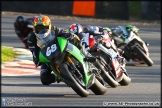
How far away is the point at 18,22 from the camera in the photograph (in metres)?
20.3

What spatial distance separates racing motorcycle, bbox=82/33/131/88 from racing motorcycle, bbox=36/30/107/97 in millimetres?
1356

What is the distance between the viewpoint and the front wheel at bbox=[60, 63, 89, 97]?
10.5m

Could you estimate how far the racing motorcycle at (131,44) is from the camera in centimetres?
1719

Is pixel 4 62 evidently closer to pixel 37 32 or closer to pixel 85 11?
pixel 37 32

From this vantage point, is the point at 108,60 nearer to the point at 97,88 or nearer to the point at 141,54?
the point at 97,88

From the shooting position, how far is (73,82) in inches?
415

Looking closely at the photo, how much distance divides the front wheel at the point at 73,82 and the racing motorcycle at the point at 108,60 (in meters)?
1.72

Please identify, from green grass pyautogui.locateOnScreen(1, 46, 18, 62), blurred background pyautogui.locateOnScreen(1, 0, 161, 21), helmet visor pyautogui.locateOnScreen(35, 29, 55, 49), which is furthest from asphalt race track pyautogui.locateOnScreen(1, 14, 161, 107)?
blurred background pyautogui.locateOnScreen(1, 0, 161, 21)

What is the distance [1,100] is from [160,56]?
35.5 ft

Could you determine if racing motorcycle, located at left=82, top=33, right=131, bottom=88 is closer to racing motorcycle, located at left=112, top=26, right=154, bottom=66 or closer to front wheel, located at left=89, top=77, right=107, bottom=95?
front wheel, located at left=89, top=77, right=107, bottom=95

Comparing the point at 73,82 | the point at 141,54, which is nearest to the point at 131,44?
the point at 141,54

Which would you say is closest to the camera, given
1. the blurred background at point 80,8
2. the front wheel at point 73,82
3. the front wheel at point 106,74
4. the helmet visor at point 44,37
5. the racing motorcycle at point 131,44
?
the front wheel at point 73,82

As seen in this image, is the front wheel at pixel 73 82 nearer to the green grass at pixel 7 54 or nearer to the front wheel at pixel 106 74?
the front wheel at pixel 106 74

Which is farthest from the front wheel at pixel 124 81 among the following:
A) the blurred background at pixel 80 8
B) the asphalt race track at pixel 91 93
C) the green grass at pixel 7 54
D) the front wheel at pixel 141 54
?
the blurred background at pixel 80 8
